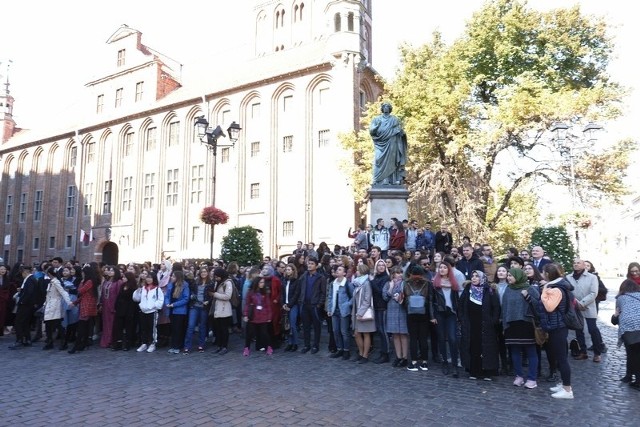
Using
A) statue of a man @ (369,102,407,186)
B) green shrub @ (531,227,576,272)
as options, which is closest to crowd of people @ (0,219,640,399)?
statue of a man @ (369,102,407,186)

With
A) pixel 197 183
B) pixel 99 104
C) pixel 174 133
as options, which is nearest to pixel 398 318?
pixel 197 183

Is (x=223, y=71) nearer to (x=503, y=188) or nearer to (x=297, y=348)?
(x=503, y=188)

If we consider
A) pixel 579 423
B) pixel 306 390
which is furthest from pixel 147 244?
pixel 579 423

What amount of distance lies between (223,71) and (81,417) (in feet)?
124

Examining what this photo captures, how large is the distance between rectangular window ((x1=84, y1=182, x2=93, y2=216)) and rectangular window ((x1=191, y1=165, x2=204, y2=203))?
481 inches

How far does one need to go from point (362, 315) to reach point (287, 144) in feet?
77.0

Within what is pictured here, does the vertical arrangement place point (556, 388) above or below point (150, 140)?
below

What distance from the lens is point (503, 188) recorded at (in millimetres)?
25828

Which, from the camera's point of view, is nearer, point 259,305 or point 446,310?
point 446,310

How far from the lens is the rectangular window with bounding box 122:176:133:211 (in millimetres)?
37812

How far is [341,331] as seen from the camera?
9141mm

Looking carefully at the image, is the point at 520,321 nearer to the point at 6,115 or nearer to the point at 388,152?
the point at 388,152

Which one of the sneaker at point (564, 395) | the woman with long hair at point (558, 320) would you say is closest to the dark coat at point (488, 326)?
the woman with long hair at point (558, 320)

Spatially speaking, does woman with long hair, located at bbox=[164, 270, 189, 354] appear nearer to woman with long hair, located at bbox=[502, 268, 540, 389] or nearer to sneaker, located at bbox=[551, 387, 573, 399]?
woman with long hair, located at bbox=[502, 268, 540, 389]
